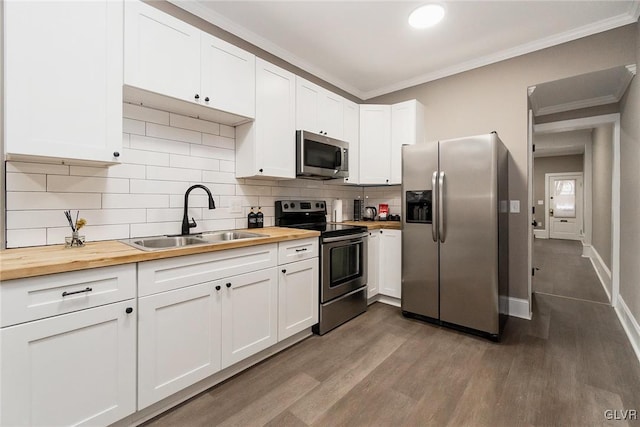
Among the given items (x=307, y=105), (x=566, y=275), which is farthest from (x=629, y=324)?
(x=307, y=105)

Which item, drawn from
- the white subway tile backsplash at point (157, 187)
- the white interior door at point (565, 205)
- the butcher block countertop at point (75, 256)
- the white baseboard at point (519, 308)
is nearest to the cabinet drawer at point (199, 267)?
the butcher block countertop at point (75, 256)

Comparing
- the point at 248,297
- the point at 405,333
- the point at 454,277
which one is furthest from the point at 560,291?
the point at 248,297

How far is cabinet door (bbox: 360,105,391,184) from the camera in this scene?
3525mm

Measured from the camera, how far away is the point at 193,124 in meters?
2.29

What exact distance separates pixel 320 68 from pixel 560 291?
422 cm

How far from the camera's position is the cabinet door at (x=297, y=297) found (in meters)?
2.18

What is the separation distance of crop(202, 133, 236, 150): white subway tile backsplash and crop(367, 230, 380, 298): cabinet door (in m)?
1.70

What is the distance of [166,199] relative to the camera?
214cm

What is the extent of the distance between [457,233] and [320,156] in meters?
1.50

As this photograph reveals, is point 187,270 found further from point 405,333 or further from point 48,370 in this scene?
point 405,333

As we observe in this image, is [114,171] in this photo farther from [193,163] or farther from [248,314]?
[248,314]

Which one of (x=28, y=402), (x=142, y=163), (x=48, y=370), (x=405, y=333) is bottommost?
(x=405, y=333)

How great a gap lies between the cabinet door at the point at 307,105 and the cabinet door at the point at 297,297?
4.47 ft

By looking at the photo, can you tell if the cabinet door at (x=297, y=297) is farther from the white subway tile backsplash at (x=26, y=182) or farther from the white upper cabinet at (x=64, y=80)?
the white subway tile backsplash at (x=26, y=182)
